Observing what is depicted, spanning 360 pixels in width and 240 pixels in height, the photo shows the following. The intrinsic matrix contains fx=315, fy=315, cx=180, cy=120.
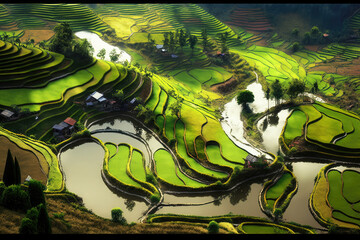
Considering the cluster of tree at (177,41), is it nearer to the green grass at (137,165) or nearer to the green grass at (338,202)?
the green grass at (137,165)

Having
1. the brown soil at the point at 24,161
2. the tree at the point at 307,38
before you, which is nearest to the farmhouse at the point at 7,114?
the brown soil at the point at 24,161

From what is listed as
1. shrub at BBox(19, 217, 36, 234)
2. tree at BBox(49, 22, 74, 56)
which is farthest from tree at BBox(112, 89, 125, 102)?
shrub at BBox(19, 217, 36, 234)

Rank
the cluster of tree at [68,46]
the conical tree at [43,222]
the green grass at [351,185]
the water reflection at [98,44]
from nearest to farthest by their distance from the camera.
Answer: the conical tree at [43,222] < the green grass at [351,185] < the cluster of tree at [68,46] < the water reflection at [98,44]

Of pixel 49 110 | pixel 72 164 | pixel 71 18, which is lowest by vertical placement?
pixel 72 164

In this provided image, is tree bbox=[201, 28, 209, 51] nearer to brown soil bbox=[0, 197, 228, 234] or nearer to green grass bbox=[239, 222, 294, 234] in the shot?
green grass bbox=[239, 222, 294, 234]
